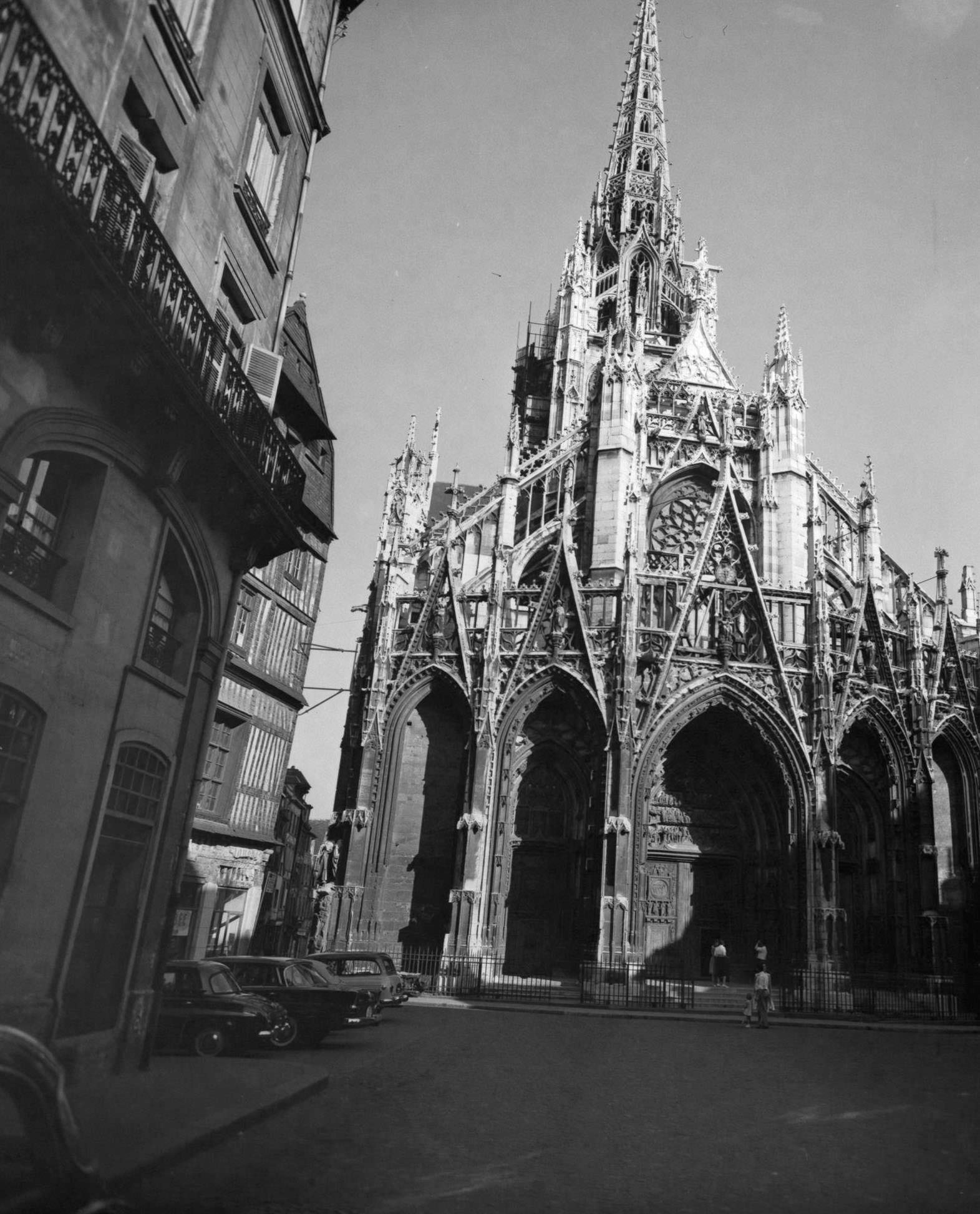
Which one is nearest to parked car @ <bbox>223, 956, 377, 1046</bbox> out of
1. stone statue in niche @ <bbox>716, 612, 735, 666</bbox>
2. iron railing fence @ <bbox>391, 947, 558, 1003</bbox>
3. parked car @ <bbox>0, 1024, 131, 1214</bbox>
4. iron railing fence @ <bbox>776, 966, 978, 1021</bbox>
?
iron railing fence @ <bbox>391, 947, 558, 1003</bbox>

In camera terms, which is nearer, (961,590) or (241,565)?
(241,565)

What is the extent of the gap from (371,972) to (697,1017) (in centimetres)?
770

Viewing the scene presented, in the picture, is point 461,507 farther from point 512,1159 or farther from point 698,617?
point 512,1159

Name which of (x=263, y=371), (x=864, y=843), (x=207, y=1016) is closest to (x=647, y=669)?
(x=864, y=843)

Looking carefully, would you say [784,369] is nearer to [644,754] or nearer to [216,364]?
[644,754]

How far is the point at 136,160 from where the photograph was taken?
10781 mm

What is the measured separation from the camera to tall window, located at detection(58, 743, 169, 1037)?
10.4 meters

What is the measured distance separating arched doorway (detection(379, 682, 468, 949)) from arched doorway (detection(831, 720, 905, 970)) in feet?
36.7

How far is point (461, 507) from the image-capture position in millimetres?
32312

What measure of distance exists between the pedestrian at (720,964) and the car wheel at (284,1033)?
14.7m

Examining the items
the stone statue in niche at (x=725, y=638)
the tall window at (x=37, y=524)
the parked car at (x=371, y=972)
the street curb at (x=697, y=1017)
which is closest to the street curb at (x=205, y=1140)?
the tall window at (x=37, y=524)

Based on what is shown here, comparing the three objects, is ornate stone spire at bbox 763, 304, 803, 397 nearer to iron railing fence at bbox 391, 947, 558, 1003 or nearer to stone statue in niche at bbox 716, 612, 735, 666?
stone statue in niche at bbox 716, 612, 735, 666

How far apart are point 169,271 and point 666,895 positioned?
2312 cm

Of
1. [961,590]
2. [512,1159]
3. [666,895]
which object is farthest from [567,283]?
[512,1159]
